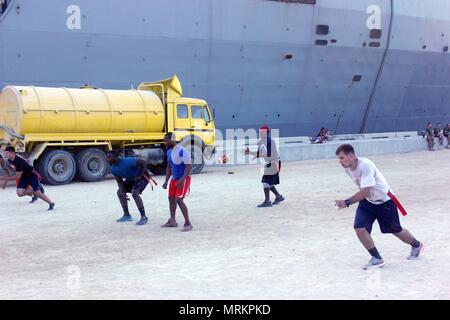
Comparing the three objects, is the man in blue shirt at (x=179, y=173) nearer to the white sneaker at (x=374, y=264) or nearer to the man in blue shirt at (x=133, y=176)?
the man in blue shirt at (x=133, y=176)

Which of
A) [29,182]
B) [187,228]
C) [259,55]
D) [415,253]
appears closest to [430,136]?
[259,55]

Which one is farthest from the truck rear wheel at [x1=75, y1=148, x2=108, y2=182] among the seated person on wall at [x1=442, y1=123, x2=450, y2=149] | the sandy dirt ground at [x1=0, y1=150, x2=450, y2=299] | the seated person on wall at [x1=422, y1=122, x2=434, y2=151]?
the seated person on wall at [x1=442, y1=123, x2=450, y2=149]

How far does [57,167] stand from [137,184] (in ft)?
24.4

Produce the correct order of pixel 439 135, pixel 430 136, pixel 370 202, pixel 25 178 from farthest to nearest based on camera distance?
pixel 439 135 → pixel 430 136 → pixel 25 178 → pixel 370 202

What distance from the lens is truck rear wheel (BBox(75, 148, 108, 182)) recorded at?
16.4 metres

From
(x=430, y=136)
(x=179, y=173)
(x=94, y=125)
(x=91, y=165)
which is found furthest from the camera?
(x=430, y=136)

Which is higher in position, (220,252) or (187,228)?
(220,252)

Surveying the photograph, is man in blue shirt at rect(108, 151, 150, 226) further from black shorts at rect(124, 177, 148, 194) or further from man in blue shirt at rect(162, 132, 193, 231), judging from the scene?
man in blue shirt at rect(162, 132, 193, 231)

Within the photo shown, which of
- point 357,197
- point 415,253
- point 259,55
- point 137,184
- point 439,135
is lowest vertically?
point 439,135

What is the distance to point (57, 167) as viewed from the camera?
16.0 meters

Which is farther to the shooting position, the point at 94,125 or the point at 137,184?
the point at 94,125

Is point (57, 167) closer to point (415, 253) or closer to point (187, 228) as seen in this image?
point (187, 228)
